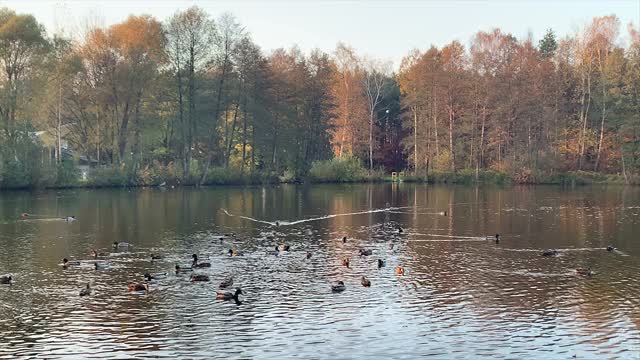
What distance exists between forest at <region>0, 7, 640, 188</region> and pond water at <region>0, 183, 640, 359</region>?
32.4 m

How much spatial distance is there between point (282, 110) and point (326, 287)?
84.3 m

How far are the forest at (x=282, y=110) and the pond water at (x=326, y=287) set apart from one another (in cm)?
3239

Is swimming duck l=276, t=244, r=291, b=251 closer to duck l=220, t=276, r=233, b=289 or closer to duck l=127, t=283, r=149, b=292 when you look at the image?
duck l=220, t=276, r=233, b=289

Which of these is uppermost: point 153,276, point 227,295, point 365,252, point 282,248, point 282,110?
point 282,110

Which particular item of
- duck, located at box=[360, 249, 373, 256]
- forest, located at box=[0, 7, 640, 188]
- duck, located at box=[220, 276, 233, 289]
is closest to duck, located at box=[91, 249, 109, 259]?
duck, located at box=[220, 276, 233, 289]

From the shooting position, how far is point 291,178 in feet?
389

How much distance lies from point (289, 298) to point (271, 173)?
86183mm

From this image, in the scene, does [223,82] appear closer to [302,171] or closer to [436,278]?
[302,171]

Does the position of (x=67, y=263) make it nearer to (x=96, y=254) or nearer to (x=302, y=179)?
(x=96, y=254)

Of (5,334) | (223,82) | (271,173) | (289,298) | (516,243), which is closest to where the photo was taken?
(5,334)

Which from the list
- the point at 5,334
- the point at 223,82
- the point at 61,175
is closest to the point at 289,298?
the point at 5,334

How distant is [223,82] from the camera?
108 m

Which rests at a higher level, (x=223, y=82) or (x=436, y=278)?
(x=223, y=82)

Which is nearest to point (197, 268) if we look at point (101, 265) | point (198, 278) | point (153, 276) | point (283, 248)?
point (153, 276)
